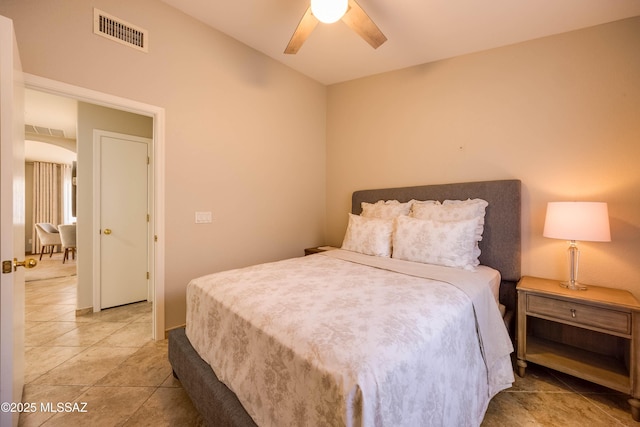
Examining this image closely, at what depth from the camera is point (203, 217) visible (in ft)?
8.39

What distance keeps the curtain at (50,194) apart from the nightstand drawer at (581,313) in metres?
9.75

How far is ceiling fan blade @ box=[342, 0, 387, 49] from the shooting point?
175 centimetres

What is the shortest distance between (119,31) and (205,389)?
8.58ft

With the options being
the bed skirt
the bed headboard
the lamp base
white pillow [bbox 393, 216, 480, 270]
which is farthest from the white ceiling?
the bed skirt

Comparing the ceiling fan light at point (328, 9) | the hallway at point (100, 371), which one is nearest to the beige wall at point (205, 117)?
the hallway at point (100, 371)

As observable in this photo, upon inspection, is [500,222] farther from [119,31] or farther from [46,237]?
[46,237]

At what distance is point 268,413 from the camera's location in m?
1.01

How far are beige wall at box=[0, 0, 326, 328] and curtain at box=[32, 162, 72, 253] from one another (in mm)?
7080

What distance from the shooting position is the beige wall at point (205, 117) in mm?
1836

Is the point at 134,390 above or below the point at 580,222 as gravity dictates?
below

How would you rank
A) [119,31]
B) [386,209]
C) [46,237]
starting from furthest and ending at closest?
[46,237] → [386,209] → [119,31]

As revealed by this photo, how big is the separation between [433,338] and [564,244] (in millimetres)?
1947

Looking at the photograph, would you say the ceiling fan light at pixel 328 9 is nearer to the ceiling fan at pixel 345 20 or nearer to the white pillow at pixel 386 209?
the ceiling fan at pixel 345 20

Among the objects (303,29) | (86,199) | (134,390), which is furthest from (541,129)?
(86,199)
